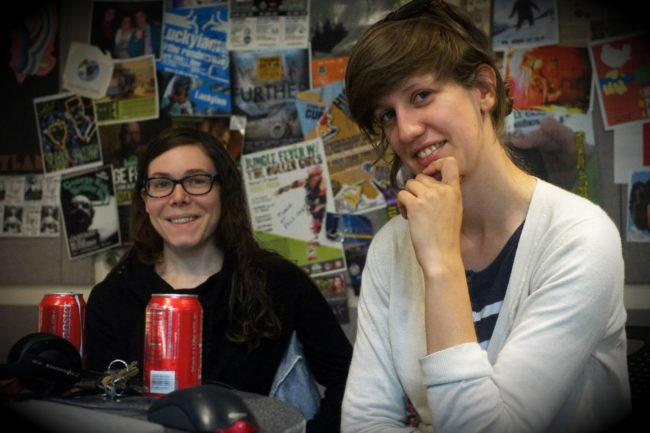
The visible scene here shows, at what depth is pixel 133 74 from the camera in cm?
158

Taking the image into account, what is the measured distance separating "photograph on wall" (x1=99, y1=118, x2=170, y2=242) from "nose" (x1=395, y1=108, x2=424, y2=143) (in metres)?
0.93

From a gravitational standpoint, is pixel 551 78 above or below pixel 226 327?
above

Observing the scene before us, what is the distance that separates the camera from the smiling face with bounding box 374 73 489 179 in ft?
2.57

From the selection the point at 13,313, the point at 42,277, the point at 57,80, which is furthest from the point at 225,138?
the point at 13,313

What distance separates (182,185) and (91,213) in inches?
18.2

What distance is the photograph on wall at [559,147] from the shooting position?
1.36m

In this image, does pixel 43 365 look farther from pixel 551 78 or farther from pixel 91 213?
pixel 551 78

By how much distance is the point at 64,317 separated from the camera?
0.97 metres

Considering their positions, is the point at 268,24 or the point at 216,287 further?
the point at 268,24

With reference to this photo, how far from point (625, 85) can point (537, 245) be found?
0.73 meters

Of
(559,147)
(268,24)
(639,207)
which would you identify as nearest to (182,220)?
(268,24)

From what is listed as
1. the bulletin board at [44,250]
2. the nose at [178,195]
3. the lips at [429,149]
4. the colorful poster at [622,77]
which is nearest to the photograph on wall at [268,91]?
the nose at [178,195]

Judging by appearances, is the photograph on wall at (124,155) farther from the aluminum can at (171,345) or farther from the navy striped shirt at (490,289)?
the navy striped shirt at (490,289)

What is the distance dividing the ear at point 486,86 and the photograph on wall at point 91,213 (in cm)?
104
